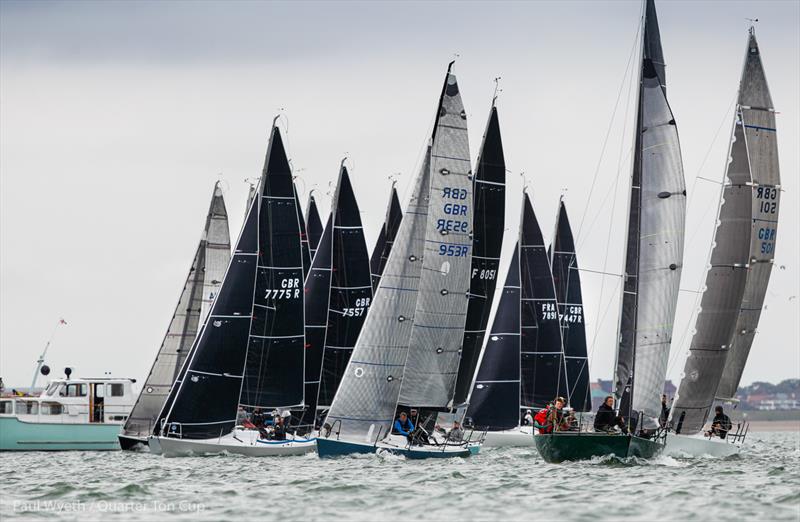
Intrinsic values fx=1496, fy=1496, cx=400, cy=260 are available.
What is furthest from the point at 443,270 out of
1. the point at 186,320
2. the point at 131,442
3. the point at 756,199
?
the point at 186,320

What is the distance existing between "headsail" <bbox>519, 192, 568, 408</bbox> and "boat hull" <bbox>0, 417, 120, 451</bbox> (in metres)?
16.1

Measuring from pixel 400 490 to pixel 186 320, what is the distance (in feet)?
77.9

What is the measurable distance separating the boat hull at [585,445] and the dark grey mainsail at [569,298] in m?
26.6

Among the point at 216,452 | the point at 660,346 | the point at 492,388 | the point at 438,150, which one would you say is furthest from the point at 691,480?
the point at 492,388

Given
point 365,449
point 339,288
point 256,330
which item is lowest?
point 365,449

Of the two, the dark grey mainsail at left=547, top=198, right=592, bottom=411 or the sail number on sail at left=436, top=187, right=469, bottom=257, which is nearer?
the sail number on sail at left=436, top=187, right=469, bottom=257

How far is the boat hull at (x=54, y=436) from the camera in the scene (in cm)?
5309

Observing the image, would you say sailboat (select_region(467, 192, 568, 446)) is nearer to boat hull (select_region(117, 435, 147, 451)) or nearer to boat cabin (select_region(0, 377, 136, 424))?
boat hull (select_region(117, 435, 147, 451))

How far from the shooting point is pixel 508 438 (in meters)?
53.5

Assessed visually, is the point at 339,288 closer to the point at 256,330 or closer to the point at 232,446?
the point at 256,330

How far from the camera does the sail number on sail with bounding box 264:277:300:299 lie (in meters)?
45.9

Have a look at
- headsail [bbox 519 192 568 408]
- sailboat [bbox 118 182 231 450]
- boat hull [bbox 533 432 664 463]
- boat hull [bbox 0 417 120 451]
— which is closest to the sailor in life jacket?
boat hull [bbox 533 432 664 463]

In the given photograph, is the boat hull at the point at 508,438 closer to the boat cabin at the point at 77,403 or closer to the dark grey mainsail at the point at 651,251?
the boat cabin at the point at 77,403

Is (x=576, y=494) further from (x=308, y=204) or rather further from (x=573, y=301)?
(x=573, y=301)
